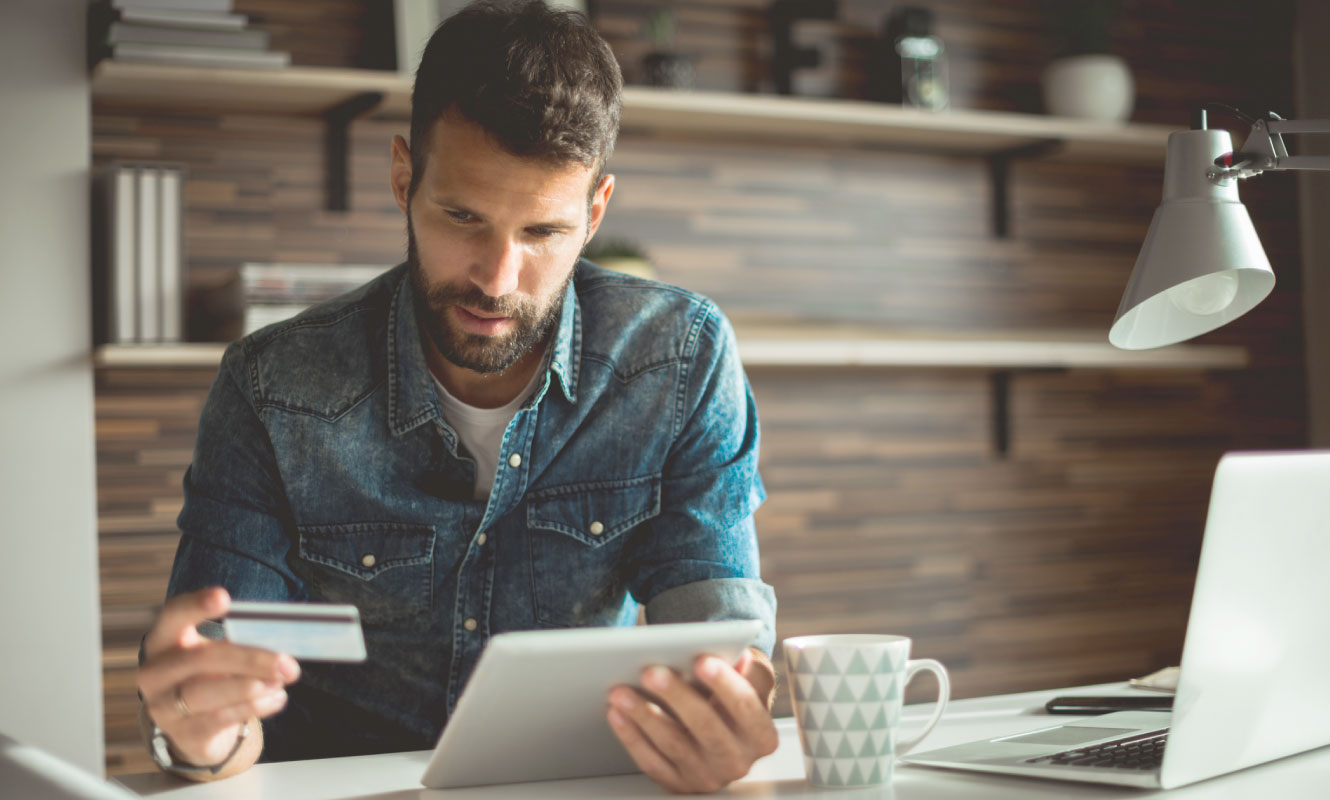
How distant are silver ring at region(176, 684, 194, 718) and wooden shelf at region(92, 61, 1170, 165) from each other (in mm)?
1533

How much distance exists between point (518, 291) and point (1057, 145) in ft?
6.47

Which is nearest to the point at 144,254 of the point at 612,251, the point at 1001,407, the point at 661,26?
the point at 612,251

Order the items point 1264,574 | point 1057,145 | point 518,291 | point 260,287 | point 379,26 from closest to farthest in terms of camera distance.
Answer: point 1264,574
point 518,291
point 260,287
point 379,26
point 1057,145

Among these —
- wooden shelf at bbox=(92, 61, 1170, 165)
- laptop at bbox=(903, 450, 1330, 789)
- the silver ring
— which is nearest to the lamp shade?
laptop at bbox=(903, 450, 1330, 789)

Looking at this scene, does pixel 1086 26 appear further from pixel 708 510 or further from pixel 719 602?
pixel 719 602

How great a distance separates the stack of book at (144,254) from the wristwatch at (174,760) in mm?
1357

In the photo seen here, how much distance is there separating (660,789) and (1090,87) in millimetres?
2413

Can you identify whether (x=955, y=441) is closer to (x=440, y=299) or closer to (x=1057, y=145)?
(x=1057, y=145)

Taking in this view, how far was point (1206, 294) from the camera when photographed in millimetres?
1099

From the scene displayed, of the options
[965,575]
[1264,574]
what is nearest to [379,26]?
[965,575]

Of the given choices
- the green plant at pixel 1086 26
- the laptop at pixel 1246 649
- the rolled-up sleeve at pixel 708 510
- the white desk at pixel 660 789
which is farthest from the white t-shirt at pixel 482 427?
the green plant at pixel 1086 26

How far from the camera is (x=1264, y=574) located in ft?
2.90

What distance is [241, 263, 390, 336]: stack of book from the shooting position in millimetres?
2166

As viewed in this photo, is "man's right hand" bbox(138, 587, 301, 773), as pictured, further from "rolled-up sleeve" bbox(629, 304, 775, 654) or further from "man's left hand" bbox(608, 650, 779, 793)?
"rolled-up sleeve" bbox(629, 304, 775, 654)
